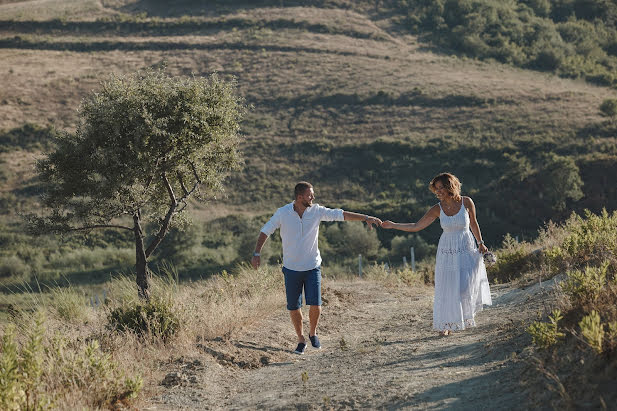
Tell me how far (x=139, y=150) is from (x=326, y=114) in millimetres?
46198

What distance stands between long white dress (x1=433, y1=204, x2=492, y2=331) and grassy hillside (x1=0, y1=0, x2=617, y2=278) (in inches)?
835

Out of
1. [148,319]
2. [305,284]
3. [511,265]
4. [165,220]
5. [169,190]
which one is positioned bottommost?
[511,265]

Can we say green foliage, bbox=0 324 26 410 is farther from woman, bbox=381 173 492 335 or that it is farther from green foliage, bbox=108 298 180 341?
woman, bbox=381 173 492 335

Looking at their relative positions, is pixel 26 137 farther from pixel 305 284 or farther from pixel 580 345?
pixel 580 345

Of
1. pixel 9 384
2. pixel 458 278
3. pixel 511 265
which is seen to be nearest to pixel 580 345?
pixel 458 278

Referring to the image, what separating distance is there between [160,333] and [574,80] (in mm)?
Result: 68837

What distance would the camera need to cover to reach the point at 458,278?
26.3 feet

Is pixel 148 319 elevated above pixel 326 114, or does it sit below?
above

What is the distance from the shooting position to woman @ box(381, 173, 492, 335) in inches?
315

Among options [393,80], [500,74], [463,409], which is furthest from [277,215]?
[500,74]

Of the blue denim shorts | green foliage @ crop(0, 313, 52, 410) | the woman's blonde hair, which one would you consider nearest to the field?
the blue denim shorts

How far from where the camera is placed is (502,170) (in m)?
45.4

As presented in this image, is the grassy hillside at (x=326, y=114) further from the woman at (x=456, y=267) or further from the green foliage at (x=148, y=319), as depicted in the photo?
the woman at (x=456, y=267)

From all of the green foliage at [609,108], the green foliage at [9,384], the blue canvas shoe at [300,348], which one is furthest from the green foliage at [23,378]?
the green foliage at [609,108]
